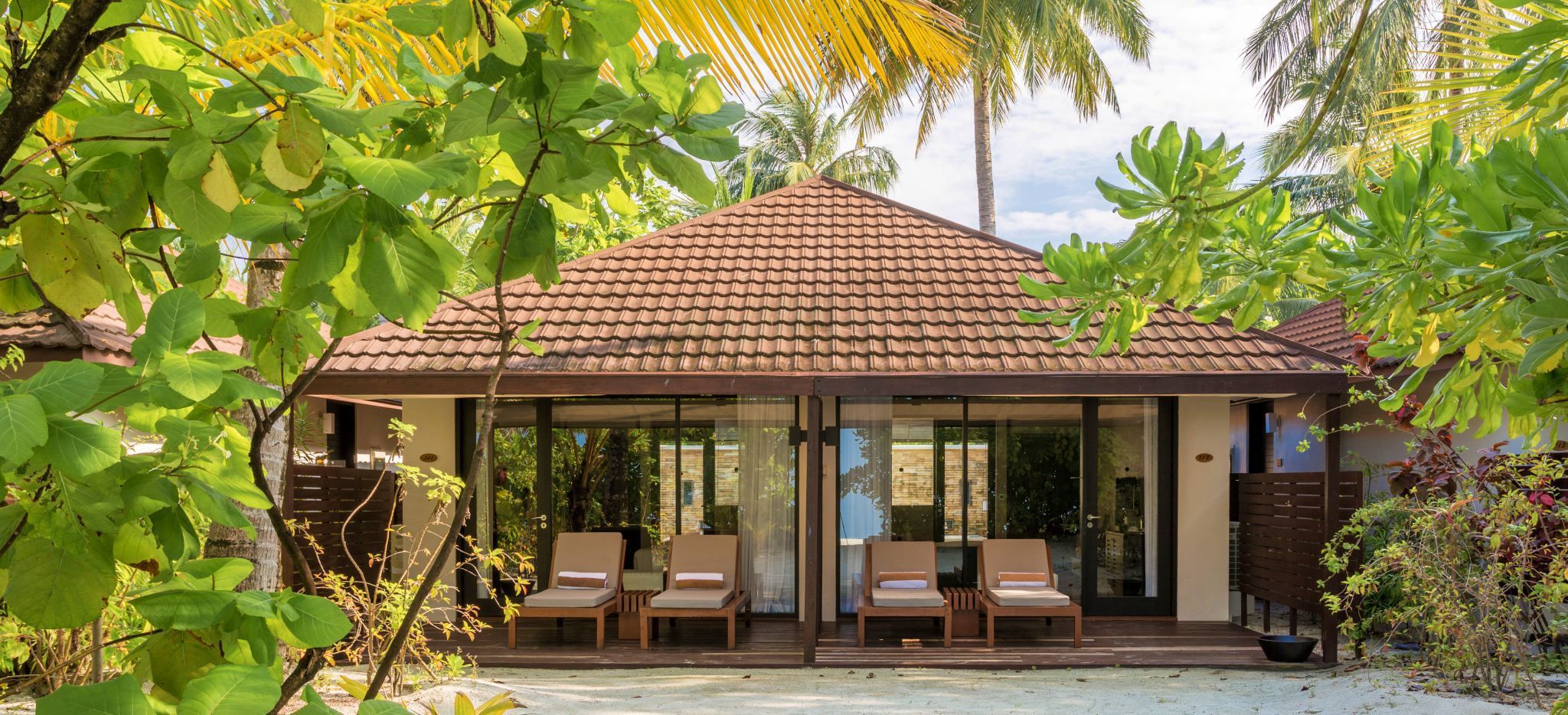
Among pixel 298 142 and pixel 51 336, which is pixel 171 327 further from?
pixel 51 336

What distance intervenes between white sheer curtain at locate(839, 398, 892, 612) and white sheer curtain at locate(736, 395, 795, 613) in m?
0.58

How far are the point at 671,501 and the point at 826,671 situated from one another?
11.8 feet

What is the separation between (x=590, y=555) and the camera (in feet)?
37.7

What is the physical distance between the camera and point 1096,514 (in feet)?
39.8

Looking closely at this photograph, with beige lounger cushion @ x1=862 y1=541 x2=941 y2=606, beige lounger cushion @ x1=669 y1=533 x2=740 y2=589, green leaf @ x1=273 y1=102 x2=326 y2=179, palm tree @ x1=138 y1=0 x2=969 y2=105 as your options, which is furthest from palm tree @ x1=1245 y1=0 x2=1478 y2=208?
green leaf @ x1=273 y1=102 x2=326 y2=179

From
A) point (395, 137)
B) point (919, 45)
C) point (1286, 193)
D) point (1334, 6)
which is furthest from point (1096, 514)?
point (1334, 6)

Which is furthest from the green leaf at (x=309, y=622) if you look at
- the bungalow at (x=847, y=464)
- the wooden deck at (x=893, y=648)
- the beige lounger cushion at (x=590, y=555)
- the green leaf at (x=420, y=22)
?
the beige lounger cushion at (x=590, y=555)

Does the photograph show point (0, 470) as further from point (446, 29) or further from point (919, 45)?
point (919, 45)

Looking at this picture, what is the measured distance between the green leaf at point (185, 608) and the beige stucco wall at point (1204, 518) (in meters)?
11.9

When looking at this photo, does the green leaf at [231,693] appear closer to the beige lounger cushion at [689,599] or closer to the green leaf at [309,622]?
the green leaf at [309,622]

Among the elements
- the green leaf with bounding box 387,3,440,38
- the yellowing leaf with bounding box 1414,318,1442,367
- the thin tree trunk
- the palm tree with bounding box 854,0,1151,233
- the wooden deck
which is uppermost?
the palm tree with bounding box 854,0,1151,233

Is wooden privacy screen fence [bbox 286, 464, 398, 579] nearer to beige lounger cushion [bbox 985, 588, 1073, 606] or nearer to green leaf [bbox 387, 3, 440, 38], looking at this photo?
beige lounger cushion [bbox 985, 588, 1073, 606]

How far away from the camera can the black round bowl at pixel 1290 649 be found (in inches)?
366

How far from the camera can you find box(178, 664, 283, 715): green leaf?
105 centimetres
